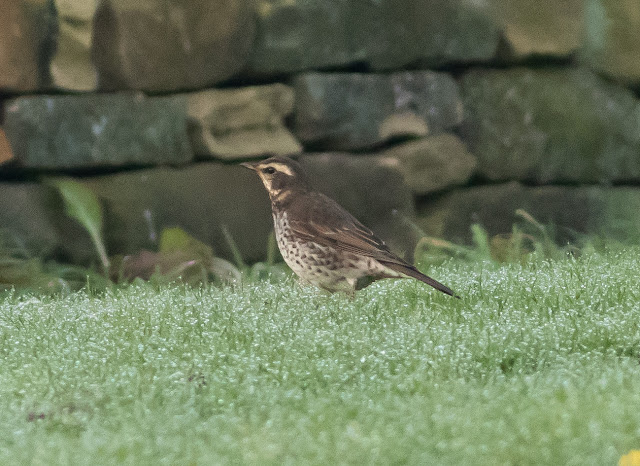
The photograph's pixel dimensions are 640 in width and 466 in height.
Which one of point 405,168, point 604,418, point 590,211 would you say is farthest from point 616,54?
point 604,418

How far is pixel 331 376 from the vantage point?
8.44ft

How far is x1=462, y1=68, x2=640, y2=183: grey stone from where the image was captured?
18.3ft

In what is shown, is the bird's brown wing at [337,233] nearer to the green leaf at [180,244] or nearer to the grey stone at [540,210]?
the green leaf at [180,244]

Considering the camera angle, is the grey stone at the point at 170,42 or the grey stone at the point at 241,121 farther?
the grey stone at the point at 241,121

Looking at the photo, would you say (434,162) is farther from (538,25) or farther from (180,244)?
(180,244)

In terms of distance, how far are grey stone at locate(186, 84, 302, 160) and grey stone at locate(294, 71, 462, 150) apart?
12 centimetres

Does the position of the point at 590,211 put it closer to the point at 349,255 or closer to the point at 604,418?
the point at 349,255

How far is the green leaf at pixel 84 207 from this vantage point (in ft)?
15.3

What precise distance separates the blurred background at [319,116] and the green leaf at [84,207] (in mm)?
22

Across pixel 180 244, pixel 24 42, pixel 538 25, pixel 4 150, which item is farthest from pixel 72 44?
pixel 538 25

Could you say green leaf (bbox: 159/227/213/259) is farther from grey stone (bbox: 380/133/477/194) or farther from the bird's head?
grey stone (bbox: 380/133/477/194)

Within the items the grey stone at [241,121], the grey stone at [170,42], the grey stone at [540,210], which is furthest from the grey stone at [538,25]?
the grey stone at [170,42]

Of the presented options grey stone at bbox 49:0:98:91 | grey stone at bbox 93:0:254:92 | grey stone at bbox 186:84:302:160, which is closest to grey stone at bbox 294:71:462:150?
grey stone at bbox 186:84:302:160

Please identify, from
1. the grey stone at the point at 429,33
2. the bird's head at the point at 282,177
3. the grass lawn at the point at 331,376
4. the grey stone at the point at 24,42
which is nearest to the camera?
the grass lawn at the point at 331,376
